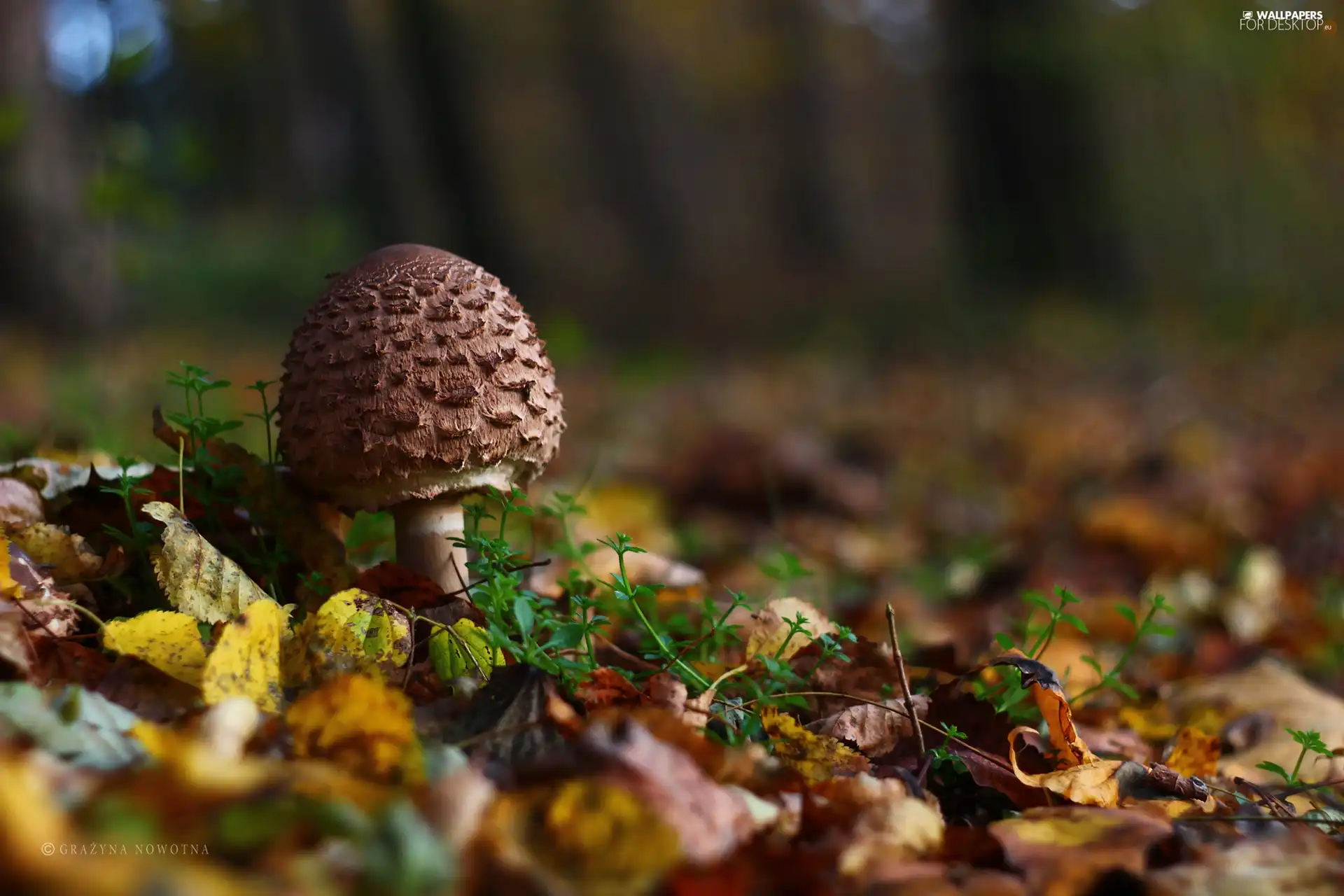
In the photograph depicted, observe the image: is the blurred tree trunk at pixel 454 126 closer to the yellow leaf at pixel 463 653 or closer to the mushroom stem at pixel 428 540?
the mushroom stem at pixel 428 540

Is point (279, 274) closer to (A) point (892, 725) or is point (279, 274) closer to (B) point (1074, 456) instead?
(B) point (1074, 456)

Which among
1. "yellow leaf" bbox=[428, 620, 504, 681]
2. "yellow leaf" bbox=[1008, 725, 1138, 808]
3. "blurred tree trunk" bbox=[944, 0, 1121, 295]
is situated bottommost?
"yellow leaf" bbox=[1008, 725, 1138, 808]

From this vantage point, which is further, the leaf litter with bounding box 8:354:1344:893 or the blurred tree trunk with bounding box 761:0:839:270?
the blurred tree trunk with bounding box 761:0:839:270

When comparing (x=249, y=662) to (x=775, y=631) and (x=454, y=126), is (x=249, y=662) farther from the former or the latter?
(x=454, y=126)

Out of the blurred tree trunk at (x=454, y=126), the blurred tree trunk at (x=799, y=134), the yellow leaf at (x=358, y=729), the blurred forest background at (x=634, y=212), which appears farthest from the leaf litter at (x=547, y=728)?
the blurred tree trunk at (x=799, y=134)

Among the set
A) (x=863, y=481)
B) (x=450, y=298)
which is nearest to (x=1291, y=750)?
(x=450, y=298)

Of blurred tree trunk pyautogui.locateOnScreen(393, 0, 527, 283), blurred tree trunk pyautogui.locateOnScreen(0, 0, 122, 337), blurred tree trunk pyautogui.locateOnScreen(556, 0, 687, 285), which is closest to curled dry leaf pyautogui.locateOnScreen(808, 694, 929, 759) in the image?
blurred tree trunk pyautogui.locateOnScreen(0, 0, 122, 337)

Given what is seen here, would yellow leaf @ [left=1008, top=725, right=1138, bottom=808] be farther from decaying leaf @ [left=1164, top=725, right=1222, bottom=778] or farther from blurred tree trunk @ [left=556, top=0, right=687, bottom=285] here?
blurred tree trunk @ [left=556, top=0, right=687, bottom=285]
